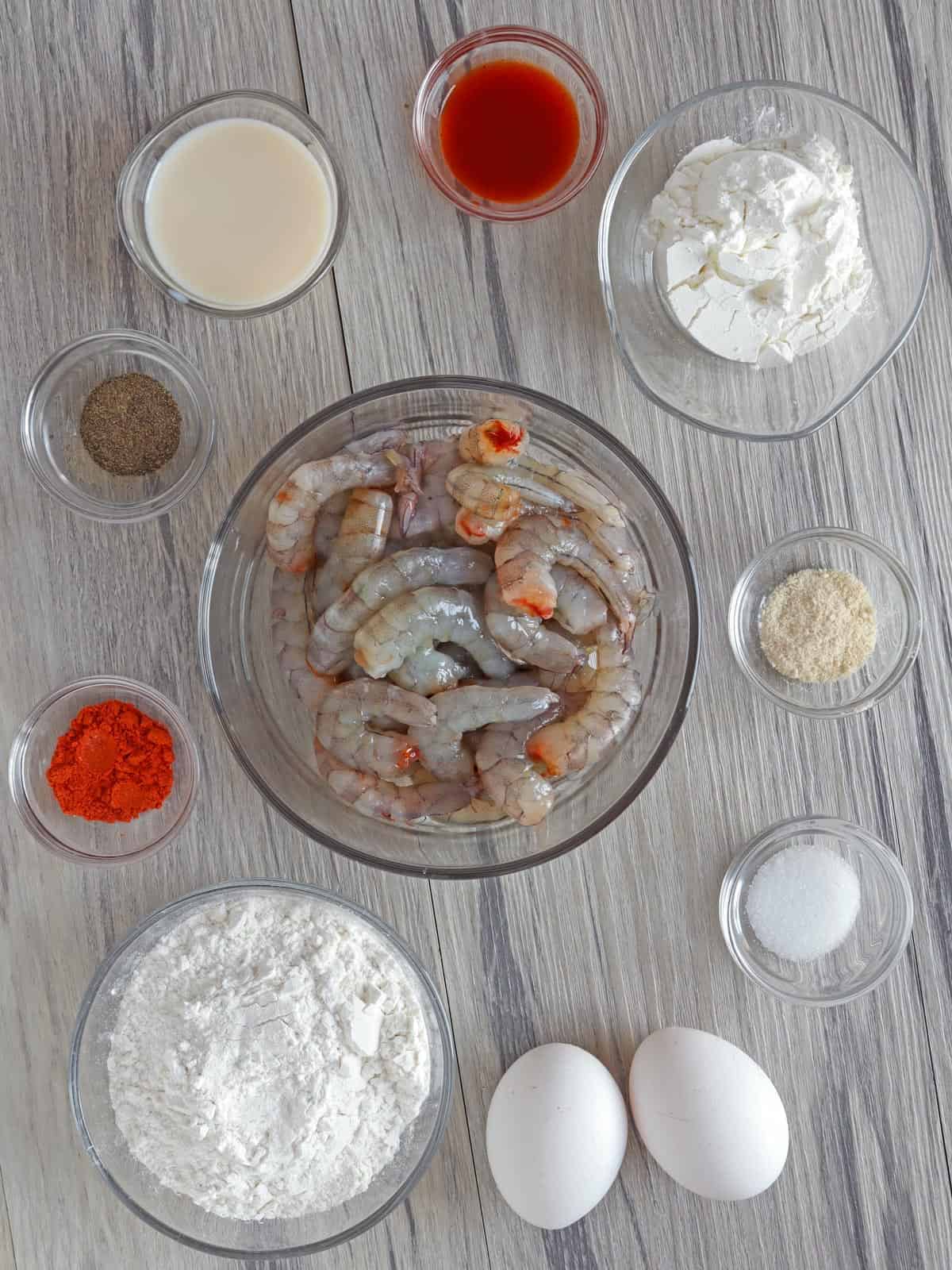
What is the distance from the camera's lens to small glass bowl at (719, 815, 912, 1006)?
174 cm

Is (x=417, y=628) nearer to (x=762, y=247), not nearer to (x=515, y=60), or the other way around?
(x=762, y=247)

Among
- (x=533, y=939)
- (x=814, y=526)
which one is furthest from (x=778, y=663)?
(x=533, y=939)

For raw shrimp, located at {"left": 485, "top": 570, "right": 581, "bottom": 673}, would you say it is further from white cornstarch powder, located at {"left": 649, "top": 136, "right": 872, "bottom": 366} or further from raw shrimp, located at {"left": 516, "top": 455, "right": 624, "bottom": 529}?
white cornstarch powder, located at {"left": 649, "top": 136, "right": 872, "bottom": 366}

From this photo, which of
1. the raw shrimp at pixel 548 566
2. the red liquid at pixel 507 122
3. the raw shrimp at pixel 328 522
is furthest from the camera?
the red liquid at pixel 507 122

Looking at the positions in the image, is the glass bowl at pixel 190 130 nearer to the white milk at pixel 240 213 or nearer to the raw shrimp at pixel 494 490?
the white milk at pixel 240 213

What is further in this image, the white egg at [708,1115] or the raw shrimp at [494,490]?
the white egg at [708,1115]

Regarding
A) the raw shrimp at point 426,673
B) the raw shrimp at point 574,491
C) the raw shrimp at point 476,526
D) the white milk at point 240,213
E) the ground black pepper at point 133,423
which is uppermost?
the white milk at point 240,213

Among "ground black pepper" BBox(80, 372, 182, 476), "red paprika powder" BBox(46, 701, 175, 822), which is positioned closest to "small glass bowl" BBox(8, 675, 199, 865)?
"red paprika powder" BBox(46, 701, 175, 822)

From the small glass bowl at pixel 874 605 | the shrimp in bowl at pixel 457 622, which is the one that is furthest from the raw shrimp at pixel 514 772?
the small glass bowl at pixel 874 605

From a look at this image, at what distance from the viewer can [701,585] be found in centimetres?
174

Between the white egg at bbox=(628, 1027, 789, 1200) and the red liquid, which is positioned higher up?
the red liquid

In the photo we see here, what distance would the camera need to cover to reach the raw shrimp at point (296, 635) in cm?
151

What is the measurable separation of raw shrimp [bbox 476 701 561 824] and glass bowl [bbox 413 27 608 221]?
32.4 inches

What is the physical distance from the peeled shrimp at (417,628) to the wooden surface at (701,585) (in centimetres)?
41
